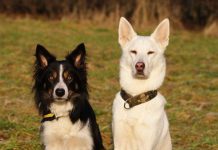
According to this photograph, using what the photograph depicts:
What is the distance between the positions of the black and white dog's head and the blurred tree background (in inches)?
584

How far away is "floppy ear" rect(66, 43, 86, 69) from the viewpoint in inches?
266

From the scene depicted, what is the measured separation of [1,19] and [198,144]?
51.3ft

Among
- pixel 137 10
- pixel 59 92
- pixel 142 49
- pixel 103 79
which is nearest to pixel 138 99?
pixel 142 49

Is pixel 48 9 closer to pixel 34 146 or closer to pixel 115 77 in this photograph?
pixel 115 77

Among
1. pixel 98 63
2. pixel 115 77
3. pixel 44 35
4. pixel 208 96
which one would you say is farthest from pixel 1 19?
pixel 208 96

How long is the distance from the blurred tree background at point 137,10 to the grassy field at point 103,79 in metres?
0.93

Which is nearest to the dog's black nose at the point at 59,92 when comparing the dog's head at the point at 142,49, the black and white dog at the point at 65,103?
the black and white dog at the point at 65,103

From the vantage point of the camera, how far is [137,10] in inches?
863

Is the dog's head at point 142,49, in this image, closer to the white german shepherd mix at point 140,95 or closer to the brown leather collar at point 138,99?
the white german shepherd mix at point 140,95

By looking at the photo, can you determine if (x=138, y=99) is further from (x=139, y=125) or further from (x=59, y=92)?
(x=59, y=92)

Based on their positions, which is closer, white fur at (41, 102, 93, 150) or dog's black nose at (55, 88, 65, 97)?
dog's black nose at (55, 88, 65, 97)

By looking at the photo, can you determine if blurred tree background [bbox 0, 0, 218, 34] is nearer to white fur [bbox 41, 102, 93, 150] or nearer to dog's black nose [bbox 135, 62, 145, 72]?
white fur [bbox 41, 102, 93, 150]

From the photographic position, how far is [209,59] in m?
15.4

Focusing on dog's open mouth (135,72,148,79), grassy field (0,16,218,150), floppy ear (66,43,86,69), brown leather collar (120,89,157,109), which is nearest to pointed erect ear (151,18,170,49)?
dog's open mouth (135,72,148,79)
